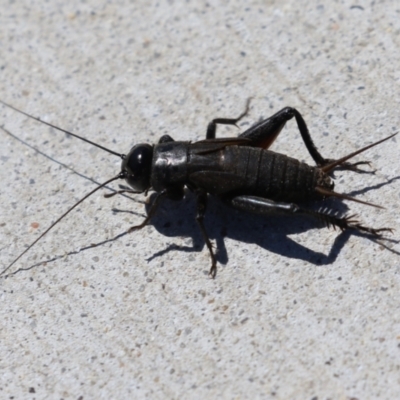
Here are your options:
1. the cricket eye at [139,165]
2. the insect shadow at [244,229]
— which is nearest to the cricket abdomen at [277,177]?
the insect shadow at [244,229]

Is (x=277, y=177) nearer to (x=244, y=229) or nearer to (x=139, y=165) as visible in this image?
(x=244, y=229)

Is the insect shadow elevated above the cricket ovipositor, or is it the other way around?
the cricket ovipositor

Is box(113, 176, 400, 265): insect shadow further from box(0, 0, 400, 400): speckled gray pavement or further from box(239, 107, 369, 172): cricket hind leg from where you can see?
box(239, 107, 369, 172): cricket hind leg

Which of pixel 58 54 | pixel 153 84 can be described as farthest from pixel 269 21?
pixel 58 54

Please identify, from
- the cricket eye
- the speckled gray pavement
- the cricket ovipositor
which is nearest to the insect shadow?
the speckled gray pavement

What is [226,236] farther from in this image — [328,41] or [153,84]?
[328,41]

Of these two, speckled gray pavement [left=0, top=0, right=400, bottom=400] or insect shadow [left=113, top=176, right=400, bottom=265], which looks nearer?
speckled gray pavement [left=0, top=0, right=400, bottom=400]

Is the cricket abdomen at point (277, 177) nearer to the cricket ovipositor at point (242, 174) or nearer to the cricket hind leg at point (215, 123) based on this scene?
the cricket ovipositor at point (242, 174)
